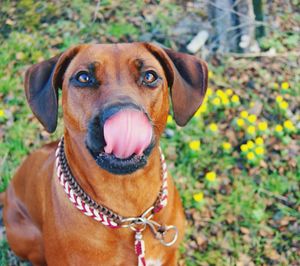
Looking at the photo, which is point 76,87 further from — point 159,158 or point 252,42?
point 252,42

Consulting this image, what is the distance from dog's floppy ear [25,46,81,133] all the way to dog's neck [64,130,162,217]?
15 cm

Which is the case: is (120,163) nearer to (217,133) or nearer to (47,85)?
(47,85)

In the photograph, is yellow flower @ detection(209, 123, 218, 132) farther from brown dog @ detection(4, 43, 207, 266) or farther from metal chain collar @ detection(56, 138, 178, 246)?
metal chain collar @ detection(56, 138, 178, 246)

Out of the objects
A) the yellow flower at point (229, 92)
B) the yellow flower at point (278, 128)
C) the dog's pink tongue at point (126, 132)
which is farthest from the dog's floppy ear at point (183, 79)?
the yellow flower at point (229, 92)

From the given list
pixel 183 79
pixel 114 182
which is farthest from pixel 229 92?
pixel 114 182

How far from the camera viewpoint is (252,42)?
18.0 ft

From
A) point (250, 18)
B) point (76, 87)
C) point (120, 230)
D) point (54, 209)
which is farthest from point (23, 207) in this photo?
point (250, 18)

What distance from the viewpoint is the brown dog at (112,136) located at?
2715 mm

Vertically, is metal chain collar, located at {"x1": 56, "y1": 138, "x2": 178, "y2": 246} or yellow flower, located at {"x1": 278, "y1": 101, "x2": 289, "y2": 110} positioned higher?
metal chain collar, located at {"x1": 56, "y1": 138, "x2": 178, "y2": 246}

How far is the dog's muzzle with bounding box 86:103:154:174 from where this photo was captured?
2.54 meters

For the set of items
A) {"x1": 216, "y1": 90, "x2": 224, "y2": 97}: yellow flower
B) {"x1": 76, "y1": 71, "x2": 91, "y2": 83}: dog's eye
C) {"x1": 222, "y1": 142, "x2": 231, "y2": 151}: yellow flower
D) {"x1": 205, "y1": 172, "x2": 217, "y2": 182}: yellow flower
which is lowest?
{"x1": 205, "y1": 172, "x2": 217, "y2": 182}: yellow flower

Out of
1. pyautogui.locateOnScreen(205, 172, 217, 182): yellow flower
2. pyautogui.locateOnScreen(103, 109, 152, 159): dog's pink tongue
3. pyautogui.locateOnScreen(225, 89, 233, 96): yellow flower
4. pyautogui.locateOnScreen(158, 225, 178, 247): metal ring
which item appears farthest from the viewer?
pyautogui.locateOnScreen(225, 89, 233, 96): yellow flower

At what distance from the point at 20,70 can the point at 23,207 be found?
203 cm

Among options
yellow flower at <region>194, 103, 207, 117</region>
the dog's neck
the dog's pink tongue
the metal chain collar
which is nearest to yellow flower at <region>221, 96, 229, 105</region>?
yellow flower at <region>194, 103, 207, 117</region>
